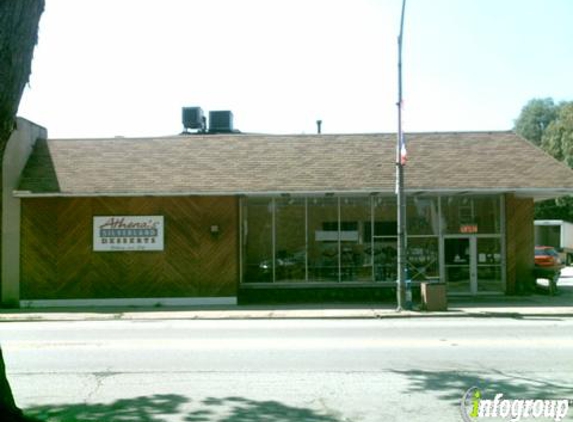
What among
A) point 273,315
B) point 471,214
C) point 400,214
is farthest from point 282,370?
point 471,214

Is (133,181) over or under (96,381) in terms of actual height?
over

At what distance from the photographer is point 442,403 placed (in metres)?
7.50

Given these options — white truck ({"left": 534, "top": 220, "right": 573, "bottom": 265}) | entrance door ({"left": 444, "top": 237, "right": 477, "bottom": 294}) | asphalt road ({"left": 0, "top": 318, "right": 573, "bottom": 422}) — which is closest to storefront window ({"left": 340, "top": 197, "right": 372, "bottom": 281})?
entrance door ({"left": 444, "top": 237, "right": 477, "bottom": 294})

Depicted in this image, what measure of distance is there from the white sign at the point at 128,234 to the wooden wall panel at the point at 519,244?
1119cm

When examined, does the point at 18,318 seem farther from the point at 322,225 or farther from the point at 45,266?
the point at 322,225

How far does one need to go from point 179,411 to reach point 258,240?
14.5 meters

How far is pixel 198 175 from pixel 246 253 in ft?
9.75

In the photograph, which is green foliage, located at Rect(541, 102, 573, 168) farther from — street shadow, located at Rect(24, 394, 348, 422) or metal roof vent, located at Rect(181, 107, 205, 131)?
street shadow, located at Rect(24, 394, 348, 422)

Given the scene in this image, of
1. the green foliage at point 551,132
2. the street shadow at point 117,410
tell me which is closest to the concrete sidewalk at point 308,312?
the street shadow at point 117,410

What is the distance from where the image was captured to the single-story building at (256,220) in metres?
20.8

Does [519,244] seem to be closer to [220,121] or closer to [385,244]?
[385,244]

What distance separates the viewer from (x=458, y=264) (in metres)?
22.0

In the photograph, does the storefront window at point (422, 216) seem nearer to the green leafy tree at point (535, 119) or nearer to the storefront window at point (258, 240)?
the storefront window at point (258, 240)

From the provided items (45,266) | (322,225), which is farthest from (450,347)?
(45,266)
